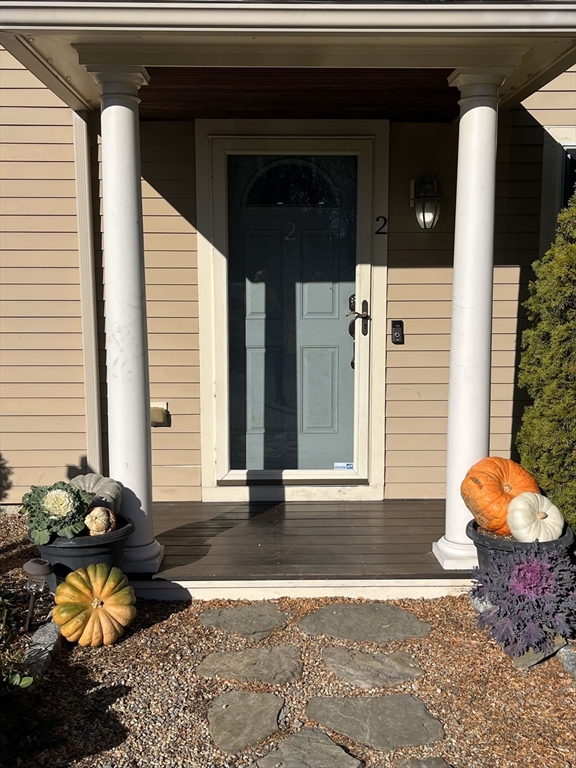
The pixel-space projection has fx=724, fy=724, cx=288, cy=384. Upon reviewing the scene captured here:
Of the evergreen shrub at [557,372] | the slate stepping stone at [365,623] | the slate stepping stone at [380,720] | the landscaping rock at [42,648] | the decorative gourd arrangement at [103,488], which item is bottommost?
the slate stepping stone at [380,720]

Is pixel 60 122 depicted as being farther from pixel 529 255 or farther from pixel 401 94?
pixel 529 255

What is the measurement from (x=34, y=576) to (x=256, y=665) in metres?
1.03

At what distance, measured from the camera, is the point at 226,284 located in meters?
4.65

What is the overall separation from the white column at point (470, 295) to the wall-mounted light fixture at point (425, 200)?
41.2 inches

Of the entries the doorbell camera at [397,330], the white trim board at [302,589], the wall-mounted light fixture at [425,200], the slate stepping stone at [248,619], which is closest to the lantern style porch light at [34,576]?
the white trim board at [302,589]

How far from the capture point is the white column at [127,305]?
332 cm

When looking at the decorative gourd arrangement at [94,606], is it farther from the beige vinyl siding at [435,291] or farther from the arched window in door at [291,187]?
the arched window in door at [291,187]

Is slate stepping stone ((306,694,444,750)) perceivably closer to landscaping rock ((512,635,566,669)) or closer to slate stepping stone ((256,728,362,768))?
slate stepping stone ((256,728,362,768))

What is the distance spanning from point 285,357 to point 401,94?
5.76 ft

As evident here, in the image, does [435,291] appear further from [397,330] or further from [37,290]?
[37,290]

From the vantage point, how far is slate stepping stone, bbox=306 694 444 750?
8.18ft

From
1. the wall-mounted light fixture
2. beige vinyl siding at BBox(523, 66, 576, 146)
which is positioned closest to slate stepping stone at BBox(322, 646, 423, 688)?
the wall-mounted light fixture

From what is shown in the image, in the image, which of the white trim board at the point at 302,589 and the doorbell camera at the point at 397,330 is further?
Answer: the doorbell camera at the point at 397,330

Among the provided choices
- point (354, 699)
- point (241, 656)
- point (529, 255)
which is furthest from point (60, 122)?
point (354, 699)
